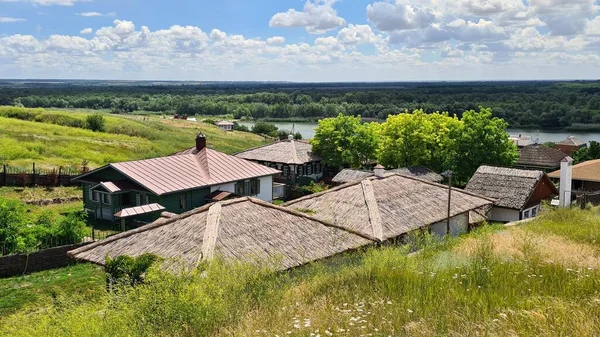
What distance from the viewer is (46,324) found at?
7.26 metres

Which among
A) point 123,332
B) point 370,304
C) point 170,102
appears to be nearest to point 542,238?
point 370,304

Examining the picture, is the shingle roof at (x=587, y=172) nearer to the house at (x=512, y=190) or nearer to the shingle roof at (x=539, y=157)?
the house at (x=512, y=190)

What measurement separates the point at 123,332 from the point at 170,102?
6533 inches

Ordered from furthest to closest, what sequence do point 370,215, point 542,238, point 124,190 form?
1. point 124,190
2. point 370,215
3. point 542,238

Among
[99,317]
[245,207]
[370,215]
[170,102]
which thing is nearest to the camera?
[99,317]

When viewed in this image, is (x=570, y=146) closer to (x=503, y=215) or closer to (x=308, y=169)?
(x=308, y=169)

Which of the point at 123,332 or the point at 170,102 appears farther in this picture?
the point at 170,102

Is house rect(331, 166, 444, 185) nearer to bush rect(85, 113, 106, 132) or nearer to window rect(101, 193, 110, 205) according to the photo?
window rect(101, 193, 110, 205)

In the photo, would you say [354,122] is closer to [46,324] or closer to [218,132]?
[46,324]

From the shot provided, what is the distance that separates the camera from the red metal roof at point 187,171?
2875 cm

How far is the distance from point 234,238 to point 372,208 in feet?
21.3

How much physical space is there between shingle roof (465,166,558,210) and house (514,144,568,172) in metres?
17.6

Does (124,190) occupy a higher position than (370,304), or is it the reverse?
(370,304)

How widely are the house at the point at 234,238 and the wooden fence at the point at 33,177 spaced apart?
24625mm
